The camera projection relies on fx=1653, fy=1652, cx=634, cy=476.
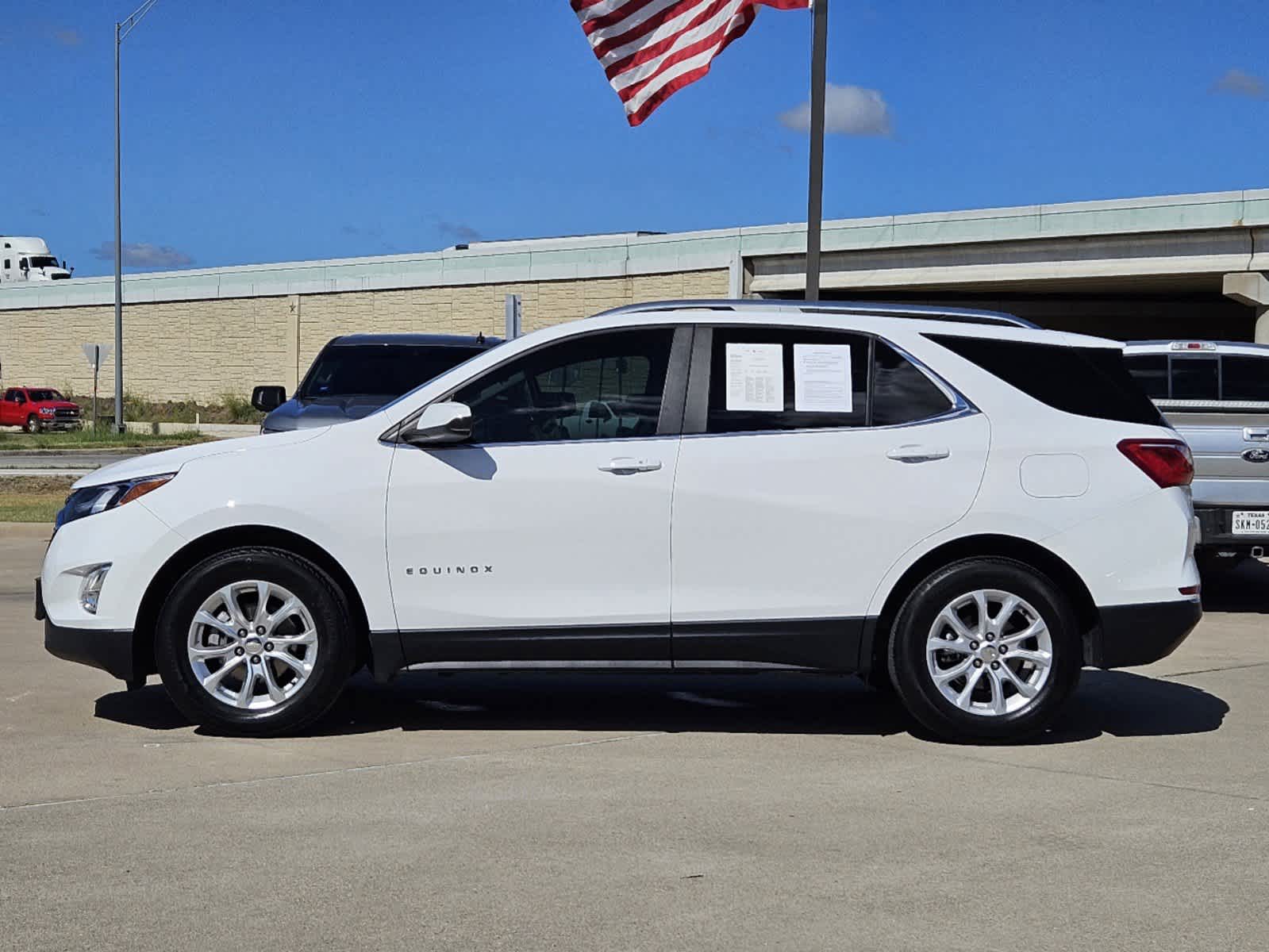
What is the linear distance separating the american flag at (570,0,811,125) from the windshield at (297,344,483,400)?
2.56m

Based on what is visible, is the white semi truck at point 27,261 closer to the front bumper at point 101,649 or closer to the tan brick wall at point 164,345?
the tan brick wall at point 164,345

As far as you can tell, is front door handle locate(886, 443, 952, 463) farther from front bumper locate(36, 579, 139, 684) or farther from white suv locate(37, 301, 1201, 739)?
front bumper locate(36, 579, 139, 684)

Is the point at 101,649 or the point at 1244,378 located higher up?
the point at 1244,378

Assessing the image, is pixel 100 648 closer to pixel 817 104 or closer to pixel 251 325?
pixel 817 104

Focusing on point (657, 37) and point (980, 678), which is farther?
point (657, 37)

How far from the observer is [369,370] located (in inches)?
554

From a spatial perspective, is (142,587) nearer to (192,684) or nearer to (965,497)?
(192,684)

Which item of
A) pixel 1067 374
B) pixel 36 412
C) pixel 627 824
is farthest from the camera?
pixel 36 412

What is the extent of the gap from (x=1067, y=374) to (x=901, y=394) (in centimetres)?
77

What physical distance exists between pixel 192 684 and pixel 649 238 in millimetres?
42356

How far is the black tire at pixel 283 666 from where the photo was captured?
6930mm

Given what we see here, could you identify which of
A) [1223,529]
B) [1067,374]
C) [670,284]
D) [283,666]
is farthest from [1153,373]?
[670,284]

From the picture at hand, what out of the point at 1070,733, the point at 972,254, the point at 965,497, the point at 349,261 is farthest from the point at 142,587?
the point at 349,261

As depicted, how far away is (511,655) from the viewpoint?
7.02 m
